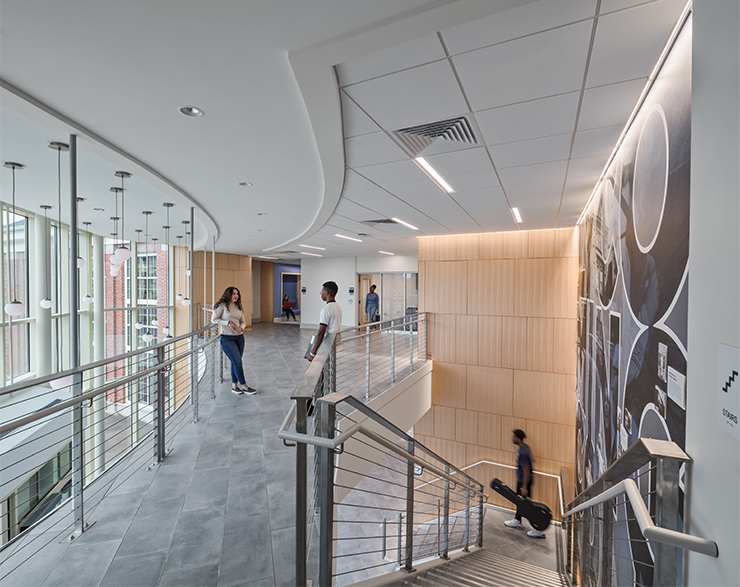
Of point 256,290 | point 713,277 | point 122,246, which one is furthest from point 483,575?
point 256,290

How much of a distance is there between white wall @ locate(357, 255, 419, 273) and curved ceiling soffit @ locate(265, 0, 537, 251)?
31.9 feet

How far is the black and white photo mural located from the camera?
1545mm

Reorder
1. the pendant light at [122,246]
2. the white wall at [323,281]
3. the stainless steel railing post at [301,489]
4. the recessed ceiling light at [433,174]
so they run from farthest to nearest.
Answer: the white wall at [323,281] < the pendant light at [122,246] < the recessed ceiling light at [433,174] < the stainless steel railing post at [301,489]

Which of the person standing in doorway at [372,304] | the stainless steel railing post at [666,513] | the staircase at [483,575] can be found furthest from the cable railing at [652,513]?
the person standing in doorway at [372,304]

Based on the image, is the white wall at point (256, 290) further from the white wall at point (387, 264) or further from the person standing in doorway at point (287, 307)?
the white wall at point (387, 264)

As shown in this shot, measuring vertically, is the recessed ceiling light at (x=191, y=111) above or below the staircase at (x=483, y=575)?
above

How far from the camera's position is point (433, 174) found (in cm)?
363

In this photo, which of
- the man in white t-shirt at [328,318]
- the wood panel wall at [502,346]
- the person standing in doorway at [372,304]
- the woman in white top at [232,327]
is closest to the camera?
the man in white t-shirt at [328,318]

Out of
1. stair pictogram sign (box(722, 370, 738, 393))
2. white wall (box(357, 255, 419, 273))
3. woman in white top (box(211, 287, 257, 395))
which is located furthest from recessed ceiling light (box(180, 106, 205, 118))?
white wall (box(357, 255, 419, 273))

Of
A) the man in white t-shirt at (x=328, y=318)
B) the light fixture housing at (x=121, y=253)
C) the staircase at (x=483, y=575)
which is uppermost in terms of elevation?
the light fixture housing at (x=121, y=253)

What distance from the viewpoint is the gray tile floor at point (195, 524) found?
175cm

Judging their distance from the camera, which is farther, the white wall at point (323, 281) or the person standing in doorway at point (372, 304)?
the white wall at point (323, 281)

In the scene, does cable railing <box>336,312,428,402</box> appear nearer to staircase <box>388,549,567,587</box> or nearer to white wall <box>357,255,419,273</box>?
staircase <box>388,549,567,587</box>

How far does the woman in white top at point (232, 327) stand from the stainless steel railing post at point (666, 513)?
4.05m
